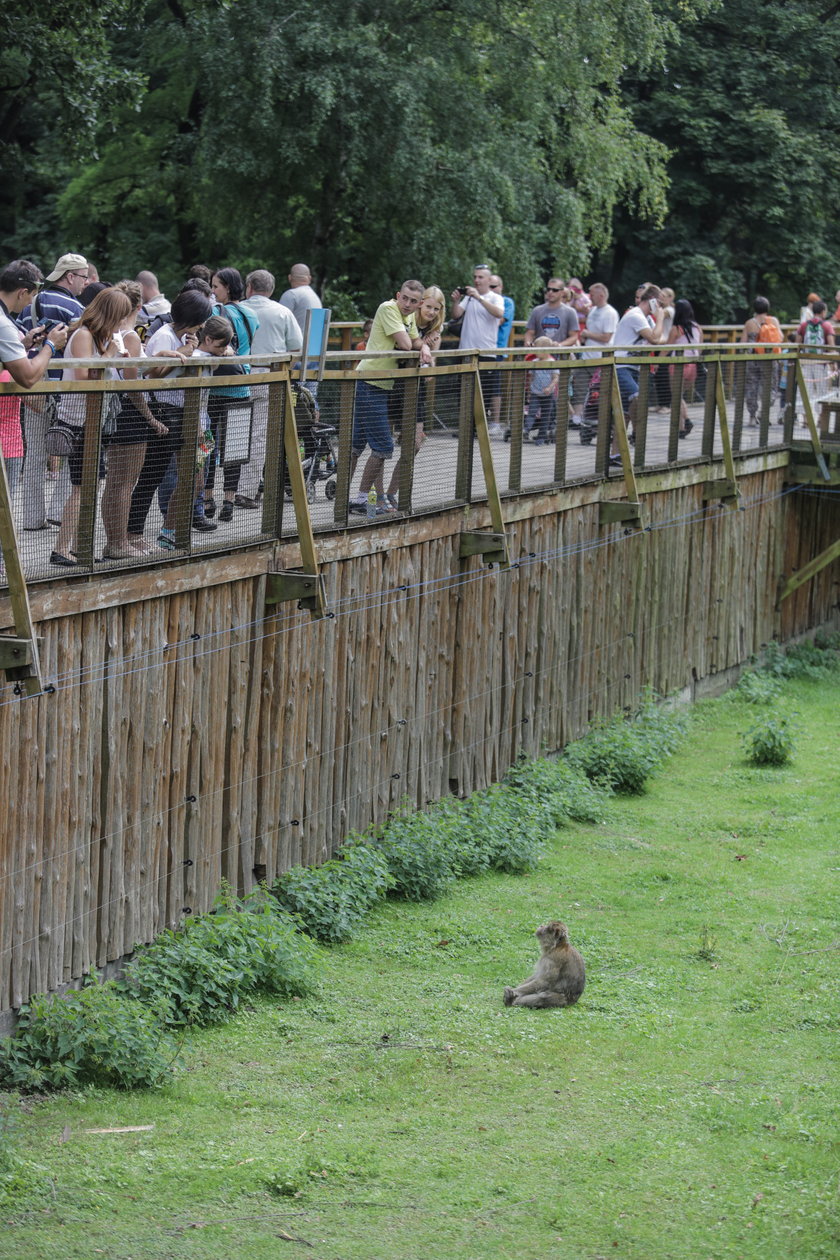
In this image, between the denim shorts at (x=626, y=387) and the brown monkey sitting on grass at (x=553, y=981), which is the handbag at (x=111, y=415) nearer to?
the brown monkey sitting on grass at (x=553, y=981)

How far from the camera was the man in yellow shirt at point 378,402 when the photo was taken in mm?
10594

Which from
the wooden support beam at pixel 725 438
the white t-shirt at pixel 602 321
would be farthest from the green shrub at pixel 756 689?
the white t-shirt at pixel 602 321

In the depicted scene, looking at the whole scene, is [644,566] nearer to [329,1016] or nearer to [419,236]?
[329,1016]

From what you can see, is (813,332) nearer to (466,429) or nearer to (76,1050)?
(466,429)

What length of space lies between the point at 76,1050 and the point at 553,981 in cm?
279

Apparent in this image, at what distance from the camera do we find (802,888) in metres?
11.9

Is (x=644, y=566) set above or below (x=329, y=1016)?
above

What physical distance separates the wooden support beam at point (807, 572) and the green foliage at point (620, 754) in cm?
524

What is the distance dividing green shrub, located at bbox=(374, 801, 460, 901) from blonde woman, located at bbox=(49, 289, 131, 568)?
3.92 metres

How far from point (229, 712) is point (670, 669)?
8.53 metres

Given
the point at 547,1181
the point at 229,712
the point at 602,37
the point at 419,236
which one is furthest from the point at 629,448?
the point at 602,37

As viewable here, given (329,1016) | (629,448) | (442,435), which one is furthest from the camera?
(629,448)

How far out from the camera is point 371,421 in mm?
10695

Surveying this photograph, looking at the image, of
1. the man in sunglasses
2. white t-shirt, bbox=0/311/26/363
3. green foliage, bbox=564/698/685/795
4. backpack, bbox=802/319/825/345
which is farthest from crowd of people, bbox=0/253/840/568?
backpack, bbox=802/319/825/345
